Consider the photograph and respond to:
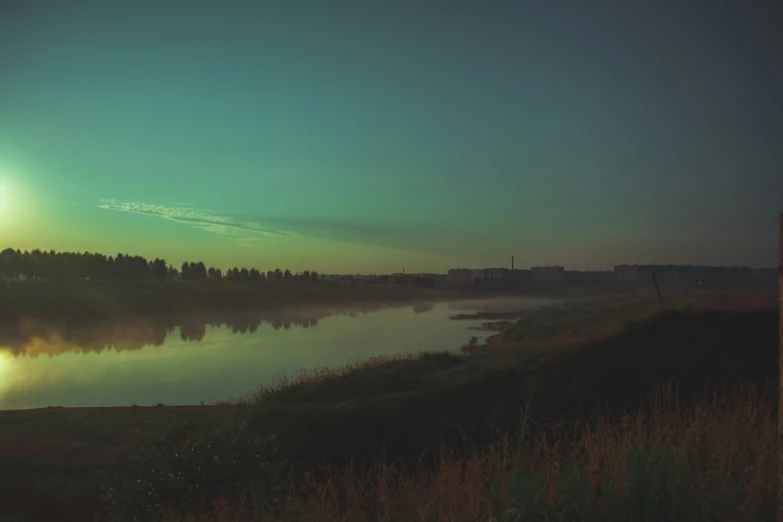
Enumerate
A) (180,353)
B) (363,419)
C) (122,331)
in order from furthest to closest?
(122,331), (180,353), (363,419)

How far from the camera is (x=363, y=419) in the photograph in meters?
14.2

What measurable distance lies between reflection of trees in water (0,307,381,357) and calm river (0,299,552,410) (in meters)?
0.11

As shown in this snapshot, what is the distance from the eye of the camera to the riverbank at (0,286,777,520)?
30.3 ft

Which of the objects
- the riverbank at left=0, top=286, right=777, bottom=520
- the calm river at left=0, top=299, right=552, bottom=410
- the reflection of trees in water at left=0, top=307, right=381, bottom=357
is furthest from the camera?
the reflection of trees in water at left=0, top=307, right=381, bottom=357

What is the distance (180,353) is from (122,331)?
64.0ft

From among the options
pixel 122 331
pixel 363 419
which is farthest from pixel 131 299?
pixel 363 419

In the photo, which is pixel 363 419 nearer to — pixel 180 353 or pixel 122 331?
pixel 180 353

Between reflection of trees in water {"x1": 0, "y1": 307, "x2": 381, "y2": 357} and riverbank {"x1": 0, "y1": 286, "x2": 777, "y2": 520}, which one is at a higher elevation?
riverbank {"x1": 0, "y1": 286, "x2": 777, "y2": 520}

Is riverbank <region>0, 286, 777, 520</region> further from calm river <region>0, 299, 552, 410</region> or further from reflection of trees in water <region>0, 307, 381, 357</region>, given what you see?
reflection of trees in water <region>0, 307, 381, 357</region>

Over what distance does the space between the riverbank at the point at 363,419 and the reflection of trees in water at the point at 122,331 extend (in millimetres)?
38605

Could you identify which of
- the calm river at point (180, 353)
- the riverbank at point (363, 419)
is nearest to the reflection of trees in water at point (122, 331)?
the calm river at point (180, 353)

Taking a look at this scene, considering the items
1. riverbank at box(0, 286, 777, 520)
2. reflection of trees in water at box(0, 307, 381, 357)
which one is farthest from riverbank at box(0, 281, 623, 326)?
riverbank at box(0, 286, 777, 520)

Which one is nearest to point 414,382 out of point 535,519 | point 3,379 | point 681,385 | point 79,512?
point 681,385

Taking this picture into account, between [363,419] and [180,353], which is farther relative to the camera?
[180,353]
